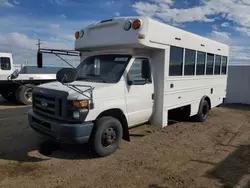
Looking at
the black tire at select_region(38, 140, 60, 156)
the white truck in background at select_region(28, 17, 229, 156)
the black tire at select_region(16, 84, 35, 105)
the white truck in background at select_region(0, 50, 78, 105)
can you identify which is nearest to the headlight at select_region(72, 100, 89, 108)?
the white truck in background at select_region(28, 17, 229, 156)

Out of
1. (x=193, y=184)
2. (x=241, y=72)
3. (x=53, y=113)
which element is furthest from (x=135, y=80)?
(x=241, y=72)

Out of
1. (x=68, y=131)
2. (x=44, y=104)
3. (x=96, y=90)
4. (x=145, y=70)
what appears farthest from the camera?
(x=145, y=70)

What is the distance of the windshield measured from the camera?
194 inches

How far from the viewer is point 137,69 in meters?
5.24

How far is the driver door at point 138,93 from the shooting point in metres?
5.04

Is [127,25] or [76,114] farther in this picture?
[127,25]

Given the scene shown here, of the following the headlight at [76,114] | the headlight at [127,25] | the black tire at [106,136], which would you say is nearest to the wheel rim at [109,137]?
the black tire at [106,136]

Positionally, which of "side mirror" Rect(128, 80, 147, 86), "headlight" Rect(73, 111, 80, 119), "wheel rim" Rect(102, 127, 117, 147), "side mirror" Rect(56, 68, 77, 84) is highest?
"side mirror" Rect(56, 68, 77, 84)

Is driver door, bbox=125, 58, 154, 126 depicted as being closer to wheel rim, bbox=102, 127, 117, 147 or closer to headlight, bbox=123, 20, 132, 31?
wheel rim, bbox=102, 127, 117, 147

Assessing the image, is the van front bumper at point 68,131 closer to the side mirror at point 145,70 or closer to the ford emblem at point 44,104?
the ford emblem at point 44,104

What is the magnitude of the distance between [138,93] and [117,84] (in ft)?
2.34

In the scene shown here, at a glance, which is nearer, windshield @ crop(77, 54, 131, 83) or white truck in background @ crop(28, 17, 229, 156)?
white truck in background @ crop(28, 17, 229, 156)

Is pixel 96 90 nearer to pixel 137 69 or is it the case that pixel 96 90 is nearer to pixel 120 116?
pixel 120 116

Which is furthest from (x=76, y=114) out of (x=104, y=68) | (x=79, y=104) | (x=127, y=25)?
(x=127, y=25)
